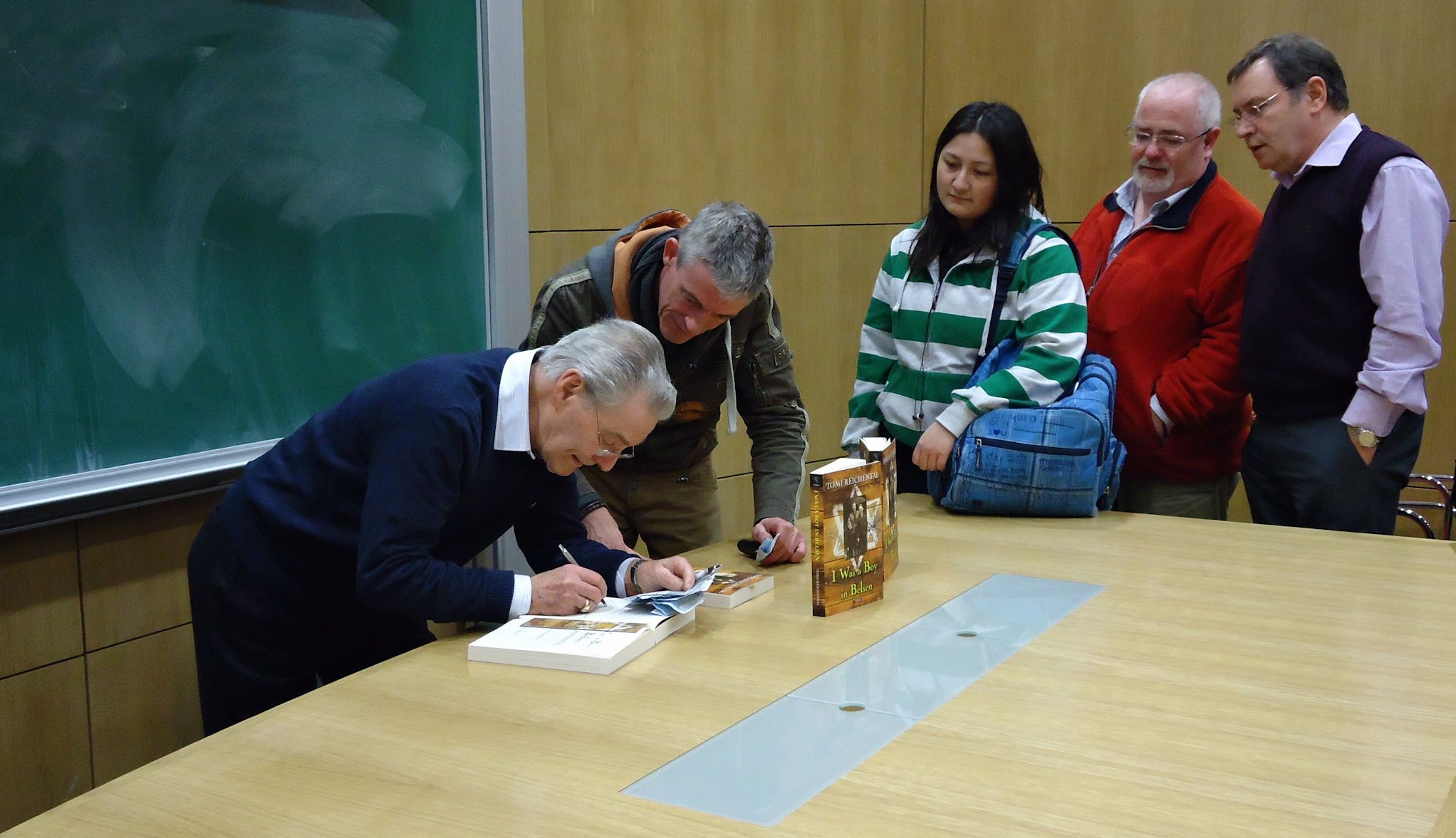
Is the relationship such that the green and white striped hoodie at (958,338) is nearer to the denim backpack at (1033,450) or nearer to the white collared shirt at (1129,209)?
the denim backpack at (1033,450)

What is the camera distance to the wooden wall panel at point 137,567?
2.70 m

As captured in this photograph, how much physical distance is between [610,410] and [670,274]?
22.2 inches

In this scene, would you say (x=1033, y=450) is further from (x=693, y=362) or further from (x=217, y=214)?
(x=217, y=214)

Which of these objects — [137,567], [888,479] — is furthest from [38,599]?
[888,479]

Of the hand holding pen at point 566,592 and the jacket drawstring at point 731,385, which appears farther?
the jacket drawstring at point 731,385

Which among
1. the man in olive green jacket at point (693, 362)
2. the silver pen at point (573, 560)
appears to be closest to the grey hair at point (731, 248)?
the man in olive green jacket at point (693, 362)

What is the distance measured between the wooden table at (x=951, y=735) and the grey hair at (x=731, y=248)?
60cm

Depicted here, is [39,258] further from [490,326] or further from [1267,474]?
[1267,474]

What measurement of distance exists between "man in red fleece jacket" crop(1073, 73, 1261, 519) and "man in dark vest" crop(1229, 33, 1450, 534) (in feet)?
0.28

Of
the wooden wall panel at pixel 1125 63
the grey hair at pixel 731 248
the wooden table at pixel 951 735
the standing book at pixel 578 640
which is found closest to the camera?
Result: the wooden table at pixel 951 735

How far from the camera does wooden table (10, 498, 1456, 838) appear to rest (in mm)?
1369

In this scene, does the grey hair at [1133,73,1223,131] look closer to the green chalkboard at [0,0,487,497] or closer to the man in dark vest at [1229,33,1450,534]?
the man in dark vest at [1229,33,1450,534]

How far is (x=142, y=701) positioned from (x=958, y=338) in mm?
2066

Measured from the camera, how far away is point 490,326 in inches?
144
